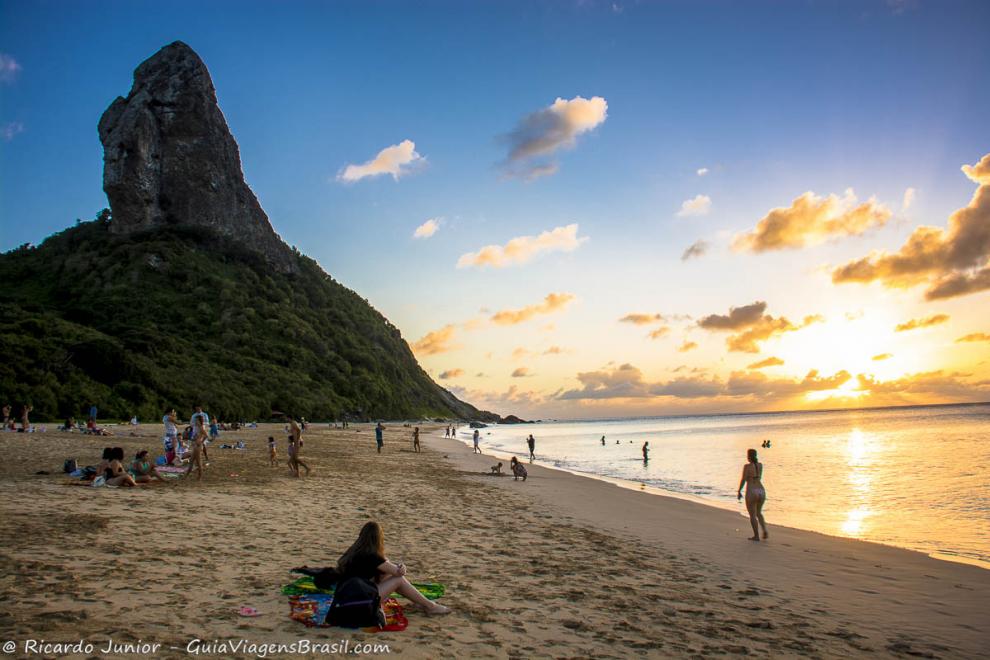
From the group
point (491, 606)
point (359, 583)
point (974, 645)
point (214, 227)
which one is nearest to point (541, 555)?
point (491, 606)

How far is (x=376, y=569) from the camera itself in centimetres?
588

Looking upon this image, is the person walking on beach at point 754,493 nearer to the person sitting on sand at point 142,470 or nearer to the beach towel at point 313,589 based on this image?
the beach towel at point 313,589

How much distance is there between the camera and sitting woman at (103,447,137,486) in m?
12.5

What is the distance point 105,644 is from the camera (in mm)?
4516

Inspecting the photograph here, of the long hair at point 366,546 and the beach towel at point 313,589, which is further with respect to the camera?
the beach towel at point 313,589

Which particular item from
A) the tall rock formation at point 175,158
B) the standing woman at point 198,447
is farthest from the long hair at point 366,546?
the tall rock formation at point 175,158

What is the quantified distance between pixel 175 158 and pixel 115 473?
9522 cm

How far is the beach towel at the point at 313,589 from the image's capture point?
6219mm

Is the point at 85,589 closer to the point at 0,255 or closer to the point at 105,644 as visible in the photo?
the point at 105,644

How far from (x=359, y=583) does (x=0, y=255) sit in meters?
110

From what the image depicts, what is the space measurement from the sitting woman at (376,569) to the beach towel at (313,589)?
47 cm

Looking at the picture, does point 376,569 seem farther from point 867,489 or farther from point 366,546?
point 867,489

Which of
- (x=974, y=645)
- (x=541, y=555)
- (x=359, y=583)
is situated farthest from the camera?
(x=541, y=555)

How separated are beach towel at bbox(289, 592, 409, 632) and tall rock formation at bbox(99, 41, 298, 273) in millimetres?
97465
